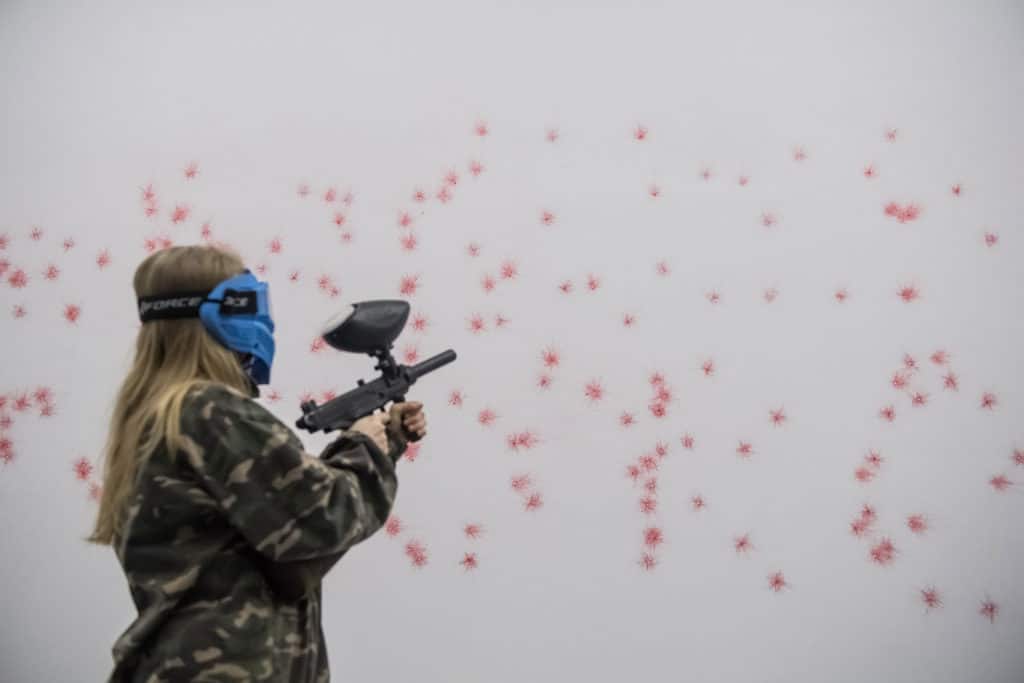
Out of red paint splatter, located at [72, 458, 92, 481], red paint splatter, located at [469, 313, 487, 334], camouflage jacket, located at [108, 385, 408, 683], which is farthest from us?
red paint splatter, located at [72, 458, 92, 481]

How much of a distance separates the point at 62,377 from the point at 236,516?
1.41 metres

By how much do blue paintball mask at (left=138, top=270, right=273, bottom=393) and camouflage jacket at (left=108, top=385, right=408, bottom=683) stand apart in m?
0.11

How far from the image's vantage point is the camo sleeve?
1206 millimetres

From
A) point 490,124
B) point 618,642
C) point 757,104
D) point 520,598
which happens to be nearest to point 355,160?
point 490,124

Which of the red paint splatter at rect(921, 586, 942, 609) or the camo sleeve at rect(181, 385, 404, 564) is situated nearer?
the camo sleeve at rect(181, 385, 404, 564)

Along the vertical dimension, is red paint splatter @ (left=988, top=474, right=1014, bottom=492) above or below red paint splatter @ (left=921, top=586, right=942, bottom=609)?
above

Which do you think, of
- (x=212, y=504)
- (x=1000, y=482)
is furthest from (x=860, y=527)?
(x=212, y=504)

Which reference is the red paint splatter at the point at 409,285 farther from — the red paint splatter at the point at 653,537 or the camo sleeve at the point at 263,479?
the camo sleeve at the point at 263,479

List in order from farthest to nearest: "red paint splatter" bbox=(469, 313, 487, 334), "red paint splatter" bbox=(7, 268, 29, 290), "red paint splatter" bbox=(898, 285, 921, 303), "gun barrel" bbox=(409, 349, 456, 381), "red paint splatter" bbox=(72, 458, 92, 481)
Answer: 1. "red paint splatter" bbox=(7, 268, 29, 290)
2. "red paint splatter" bbox=(72, 458, 92, 481)
3. "red paint splatter" bbox=(469, 313, 487, 334)
4. "red paint splatter" bbox=(898, 285, 921, 303)
5. "gun barrel" bbox=(409, 349, 456, 381)

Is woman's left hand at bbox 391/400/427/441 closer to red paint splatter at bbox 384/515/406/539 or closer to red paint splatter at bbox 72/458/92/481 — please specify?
red paint splatter at bbox 384/515/406/539

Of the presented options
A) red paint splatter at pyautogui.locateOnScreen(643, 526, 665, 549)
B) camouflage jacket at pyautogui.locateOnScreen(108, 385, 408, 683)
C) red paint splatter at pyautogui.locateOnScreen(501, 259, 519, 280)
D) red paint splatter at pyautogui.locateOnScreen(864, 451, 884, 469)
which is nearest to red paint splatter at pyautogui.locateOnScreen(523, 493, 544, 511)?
red paint splatter at pyautogui.locateOnScreen(643, 526, 665, 549)

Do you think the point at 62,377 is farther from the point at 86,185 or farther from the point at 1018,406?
the point at 1018,406

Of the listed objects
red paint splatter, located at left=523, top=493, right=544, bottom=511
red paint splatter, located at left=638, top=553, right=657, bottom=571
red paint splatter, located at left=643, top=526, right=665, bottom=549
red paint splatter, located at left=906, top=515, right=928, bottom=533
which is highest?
red paint splatter, located at left=523, top=493, right=544, bottom=511

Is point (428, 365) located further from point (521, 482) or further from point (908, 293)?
point (908, 293)
